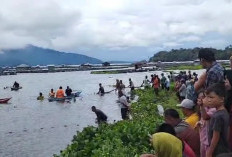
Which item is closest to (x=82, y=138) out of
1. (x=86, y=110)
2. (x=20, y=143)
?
(x=20, y=143)

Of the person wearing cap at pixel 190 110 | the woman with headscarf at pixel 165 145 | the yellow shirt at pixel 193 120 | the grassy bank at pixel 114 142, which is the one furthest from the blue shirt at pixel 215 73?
the grassy bank at pixel 114 142

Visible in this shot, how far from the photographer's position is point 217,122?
680 cm

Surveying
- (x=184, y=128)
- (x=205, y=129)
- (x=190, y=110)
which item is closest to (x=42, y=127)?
(x=190, y=110)

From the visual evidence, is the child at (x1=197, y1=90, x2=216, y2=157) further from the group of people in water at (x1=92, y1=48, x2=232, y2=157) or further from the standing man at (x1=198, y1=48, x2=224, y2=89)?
the standing man at (x1=198, y1=48, x2=224, y2=89)

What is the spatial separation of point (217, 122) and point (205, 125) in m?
0.64

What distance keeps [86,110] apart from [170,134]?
2908 cm

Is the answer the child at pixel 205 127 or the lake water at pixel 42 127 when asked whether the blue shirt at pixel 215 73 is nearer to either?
the child at pixel 205 127

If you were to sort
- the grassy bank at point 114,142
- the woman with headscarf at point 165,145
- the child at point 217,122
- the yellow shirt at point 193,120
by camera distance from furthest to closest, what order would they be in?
the grassy bank at point 114,142, the yellow shirt at point 193,120, the child at point 217,122, the woman with headscarf at point 165,145

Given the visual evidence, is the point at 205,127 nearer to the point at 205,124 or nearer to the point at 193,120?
the point at 205,124

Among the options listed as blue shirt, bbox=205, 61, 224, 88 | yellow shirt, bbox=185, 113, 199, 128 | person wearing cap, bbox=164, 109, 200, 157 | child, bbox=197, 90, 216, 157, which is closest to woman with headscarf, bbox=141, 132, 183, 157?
child, bbox=197, 90, 216, 157

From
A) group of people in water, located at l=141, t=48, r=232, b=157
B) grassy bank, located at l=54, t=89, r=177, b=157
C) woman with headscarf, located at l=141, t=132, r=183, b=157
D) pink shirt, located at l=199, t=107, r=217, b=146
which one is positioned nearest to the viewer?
woman with headscarf, located at l=141, t=132, r=183, b=157

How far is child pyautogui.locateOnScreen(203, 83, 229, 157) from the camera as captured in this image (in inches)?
267

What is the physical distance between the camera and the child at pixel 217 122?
679cm

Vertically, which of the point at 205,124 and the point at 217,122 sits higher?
the point at 217,122
